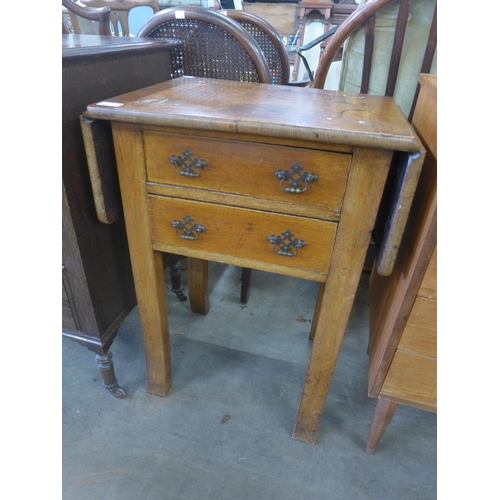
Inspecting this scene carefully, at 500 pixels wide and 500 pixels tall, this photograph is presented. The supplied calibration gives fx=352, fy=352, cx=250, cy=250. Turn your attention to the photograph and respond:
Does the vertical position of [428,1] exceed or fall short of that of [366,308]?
it exceeds it

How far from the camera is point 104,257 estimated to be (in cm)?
90

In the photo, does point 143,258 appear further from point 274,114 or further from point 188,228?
point 274,114

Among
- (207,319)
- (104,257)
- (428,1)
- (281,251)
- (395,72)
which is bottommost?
(207,319)

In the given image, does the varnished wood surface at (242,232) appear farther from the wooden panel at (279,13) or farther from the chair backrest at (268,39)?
the wooden panel at (279,13)

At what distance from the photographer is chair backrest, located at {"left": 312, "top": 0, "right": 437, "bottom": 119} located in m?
1.06

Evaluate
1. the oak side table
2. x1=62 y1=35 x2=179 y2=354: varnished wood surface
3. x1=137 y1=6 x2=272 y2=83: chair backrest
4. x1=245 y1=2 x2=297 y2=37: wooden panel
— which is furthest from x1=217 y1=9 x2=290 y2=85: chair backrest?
x1=245 y1=2 x2=297 y2=37: wooden panel

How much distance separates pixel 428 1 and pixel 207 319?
4.14 ft

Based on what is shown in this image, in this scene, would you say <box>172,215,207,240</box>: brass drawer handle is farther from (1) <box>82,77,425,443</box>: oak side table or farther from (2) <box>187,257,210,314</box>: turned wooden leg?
(2) <box>187,257,210,314</box>: turned wooden leg

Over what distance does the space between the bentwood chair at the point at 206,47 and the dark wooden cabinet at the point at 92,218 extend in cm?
16

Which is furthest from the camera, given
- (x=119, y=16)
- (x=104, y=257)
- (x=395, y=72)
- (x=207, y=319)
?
(x=119, y=16)

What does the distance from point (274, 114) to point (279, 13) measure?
146 inches

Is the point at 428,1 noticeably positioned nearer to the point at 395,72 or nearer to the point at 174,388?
the point at 395,72

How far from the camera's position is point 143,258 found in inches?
32.4

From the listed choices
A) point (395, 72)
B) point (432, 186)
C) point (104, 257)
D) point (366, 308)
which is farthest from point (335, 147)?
point (366, 308)
